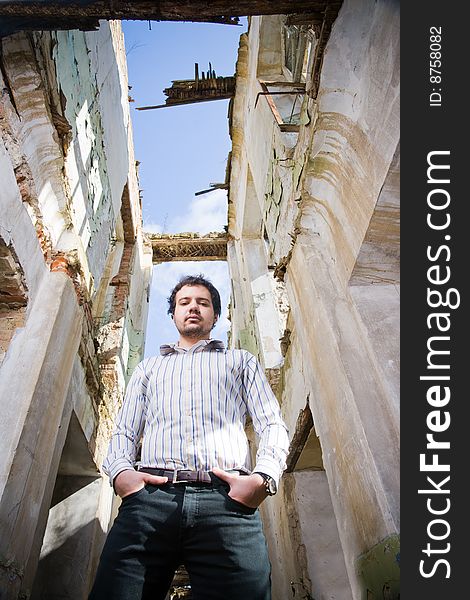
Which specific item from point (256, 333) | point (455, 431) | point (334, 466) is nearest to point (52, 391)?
point (334, 466)

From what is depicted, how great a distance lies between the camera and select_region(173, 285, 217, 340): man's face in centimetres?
266

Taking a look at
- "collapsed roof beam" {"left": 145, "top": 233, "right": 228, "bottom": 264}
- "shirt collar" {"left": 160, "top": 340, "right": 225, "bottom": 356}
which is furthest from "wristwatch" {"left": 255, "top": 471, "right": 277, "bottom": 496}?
"collapsed roof beam" {"left": 145, "top": 233, "right": 228, "bottom": 264}

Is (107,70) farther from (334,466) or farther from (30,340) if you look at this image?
(334,466)

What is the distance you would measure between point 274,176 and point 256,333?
283cm

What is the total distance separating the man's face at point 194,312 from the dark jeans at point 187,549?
99cm

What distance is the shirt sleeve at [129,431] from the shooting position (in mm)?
2082

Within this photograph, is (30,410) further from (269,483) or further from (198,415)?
(269,483)

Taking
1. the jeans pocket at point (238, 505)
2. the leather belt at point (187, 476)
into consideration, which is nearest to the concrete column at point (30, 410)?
the leather belt at point (187, 476)

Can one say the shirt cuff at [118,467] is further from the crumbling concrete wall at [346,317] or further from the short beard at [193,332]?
the crumbling concrete wall at [346,317]

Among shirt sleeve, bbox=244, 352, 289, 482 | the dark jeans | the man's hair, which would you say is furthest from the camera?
the man's hair

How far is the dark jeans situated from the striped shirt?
7.6 inches

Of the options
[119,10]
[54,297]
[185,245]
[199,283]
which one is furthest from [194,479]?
[185,245]

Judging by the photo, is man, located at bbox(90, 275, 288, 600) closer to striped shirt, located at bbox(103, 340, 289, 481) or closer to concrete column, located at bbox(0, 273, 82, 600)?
striped shirt, located at bbox(103, 340, 289, 481)

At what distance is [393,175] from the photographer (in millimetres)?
2500
